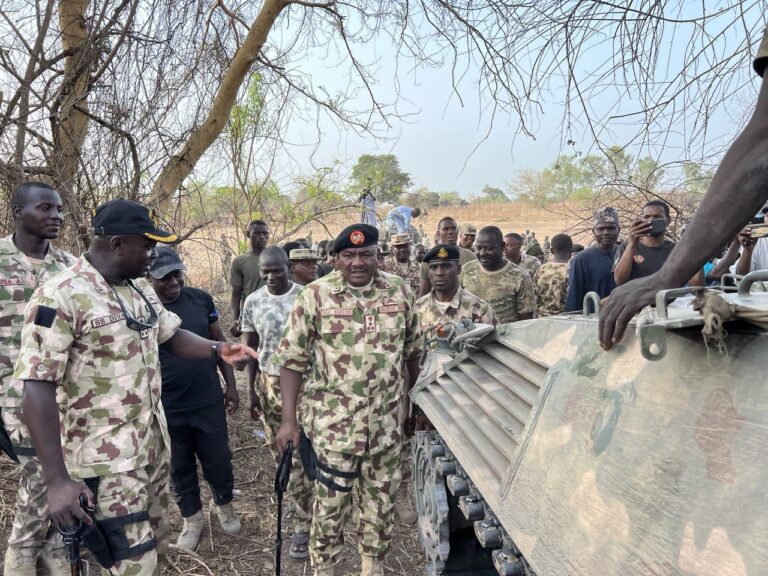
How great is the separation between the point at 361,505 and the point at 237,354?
43.3 inches

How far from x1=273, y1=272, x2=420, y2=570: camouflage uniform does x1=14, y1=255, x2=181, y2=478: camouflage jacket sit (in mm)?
821

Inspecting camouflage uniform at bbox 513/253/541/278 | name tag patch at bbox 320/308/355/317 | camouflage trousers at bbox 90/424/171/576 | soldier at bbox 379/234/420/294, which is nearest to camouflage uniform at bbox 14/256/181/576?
camouflage trousers at bbox 90/424/171/576

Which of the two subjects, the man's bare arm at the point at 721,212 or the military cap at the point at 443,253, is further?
the military cap at the point at 443,253

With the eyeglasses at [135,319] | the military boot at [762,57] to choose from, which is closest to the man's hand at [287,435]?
the eyeglasses at [135,319]

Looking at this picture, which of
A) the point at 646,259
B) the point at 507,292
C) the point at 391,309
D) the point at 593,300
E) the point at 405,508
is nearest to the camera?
the point at 593,300

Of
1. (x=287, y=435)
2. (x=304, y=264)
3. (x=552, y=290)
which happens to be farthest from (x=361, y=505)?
(x=552, y=290)

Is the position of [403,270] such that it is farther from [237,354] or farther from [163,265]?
[237,354]

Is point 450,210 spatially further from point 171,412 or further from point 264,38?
point 171,412

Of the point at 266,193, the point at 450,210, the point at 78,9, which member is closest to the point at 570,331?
the point at 78,9

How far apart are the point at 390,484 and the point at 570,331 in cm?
142

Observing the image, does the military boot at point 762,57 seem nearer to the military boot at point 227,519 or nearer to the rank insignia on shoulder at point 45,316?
the rank insignia on shoulder at point 45,316

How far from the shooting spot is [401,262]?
Answer: 671cm

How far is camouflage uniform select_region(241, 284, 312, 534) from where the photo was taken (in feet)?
12.0

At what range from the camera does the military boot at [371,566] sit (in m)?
3.05
